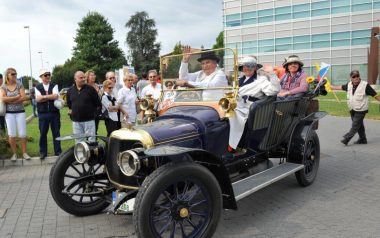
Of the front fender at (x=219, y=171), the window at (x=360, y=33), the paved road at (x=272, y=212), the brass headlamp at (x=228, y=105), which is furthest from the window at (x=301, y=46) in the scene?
the front fender at (x=219, y=171)

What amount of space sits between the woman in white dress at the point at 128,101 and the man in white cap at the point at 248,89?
2.86 metres

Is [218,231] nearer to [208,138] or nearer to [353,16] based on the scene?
[208,138]

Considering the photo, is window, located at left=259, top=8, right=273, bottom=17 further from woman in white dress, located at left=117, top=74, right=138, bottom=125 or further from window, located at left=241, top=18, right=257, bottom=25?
woman in white dress, located at left=117, top=74, right=138, bottom=125

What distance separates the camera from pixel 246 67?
5121 mm

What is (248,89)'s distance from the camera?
488 centimetres

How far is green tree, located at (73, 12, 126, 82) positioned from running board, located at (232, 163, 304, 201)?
42.9 meters

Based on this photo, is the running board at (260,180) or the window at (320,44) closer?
the running board at (260,180)

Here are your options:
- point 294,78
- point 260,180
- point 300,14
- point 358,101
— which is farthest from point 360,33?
point 260,180

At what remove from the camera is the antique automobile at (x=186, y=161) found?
11.1 ft

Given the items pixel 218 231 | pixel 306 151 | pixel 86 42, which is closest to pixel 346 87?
pixel 306 151

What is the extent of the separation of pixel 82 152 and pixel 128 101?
3283 mm

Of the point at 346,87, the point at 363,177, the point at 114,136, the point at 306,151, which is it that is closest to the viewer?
the point at 114,136

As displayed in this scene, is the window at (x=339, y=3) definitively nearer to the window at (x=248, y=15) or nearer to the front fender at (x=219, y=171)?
the window at (x=248, y=15)

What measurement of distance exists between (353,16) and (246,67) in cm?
3535
